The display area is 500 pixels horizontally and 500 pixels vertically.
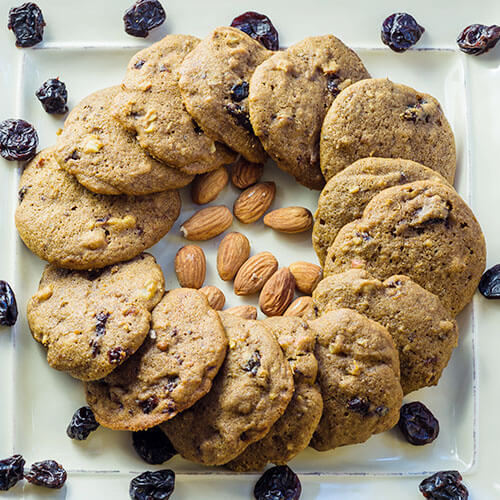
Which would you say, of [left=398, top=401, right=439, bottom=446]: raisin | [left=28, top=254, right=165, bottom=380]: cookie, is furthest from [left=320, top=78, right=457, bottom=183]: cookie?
[left=398, top=401, right=439, bottom=446]: raisin

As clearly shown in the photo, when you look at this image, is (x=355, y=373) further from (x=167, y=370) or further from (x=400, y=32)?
(x=400, y=32)

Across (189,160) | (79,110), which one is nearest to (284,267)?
(189,160)

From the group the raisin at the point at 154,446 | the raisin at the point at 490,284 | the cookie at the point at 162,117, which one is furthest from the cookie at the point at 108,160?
→ the raisin at the point at 490,284

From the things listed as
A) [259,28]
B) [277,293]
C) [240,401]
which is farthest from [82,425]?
[259,28]

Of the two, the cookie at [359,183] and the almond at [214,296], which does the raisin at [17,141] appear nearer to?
the almond at [214,296]

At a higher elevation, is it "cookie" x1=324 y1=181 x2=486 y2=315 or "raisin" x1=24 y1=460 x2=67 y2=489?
"cookie" x1=324 y1=181 x2=486 y2=315

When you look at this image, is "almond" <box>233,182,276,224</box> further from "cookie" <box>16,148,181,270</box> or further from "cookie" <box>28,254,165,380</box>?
"cookie" <box>28,254,165,380</box>

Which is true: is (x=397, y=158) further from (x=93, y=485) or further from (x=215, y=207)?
(x=93, y=485)
